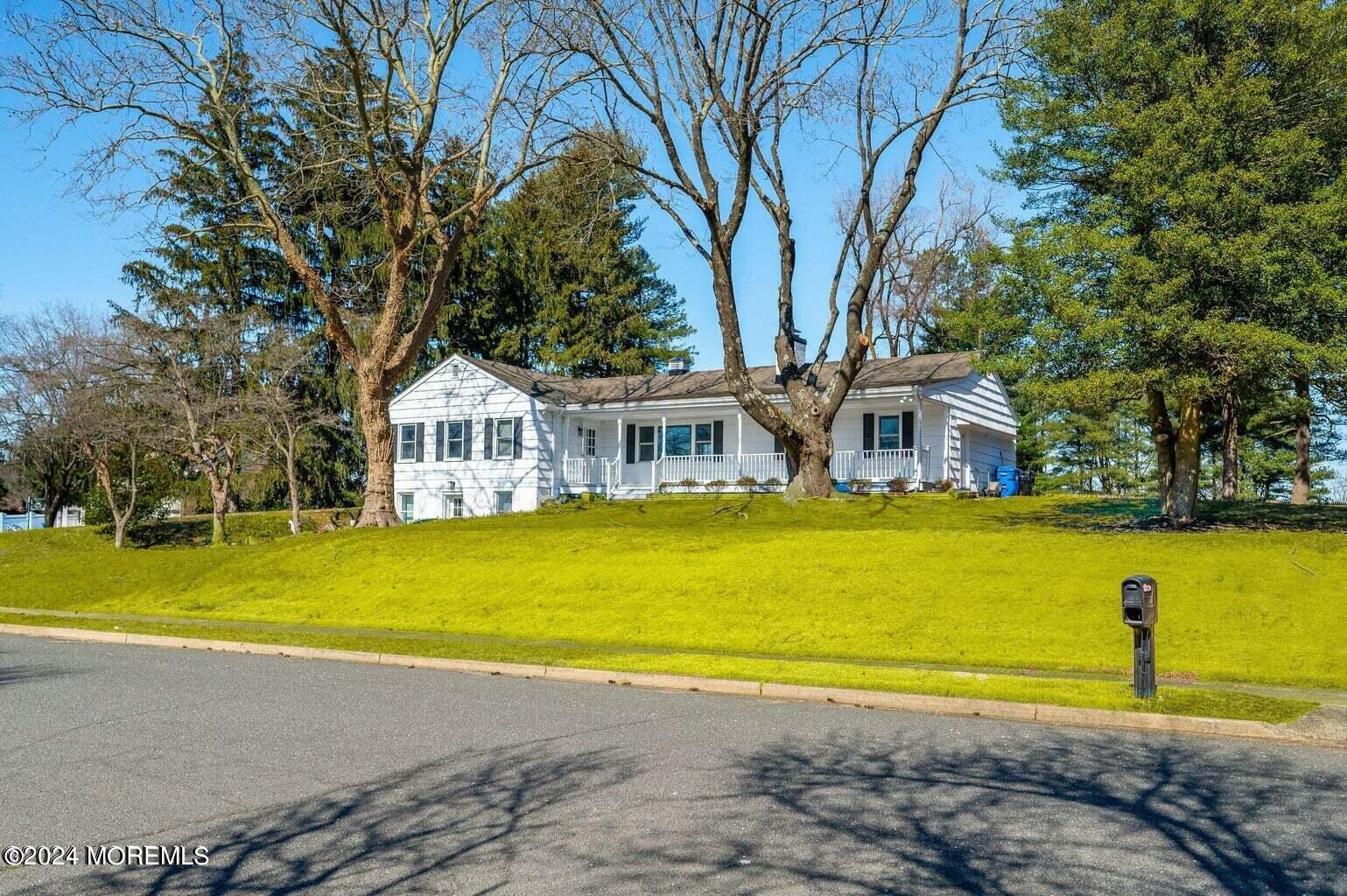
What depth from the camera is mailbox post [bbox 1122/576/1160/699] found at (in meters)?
9.61

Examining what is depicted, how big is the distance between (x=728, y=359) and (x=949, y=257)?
25.9 m

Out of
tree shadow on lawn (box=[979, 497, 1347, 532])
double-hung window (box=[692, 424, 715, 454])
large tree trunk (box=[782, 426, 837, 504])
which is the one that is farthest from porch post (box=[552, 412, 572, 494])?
tree shadow on lawn (box=[979, 497, 1347, 532])

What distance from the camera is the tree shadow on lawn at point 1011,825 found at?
16.3ft

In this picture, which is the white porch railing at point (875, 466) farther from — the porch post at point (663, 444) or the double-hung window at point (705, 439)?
the porch post at point (663, 444)

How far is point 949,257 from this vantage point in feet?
162

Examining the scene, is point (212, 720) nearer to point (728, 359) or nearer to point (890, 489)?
point (728, 359)

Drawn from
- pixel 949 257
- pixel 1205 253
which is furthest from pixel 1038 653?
pixel 949 257

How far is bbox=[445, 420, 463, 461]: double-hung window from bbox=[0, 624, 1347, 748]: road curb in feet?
78.7

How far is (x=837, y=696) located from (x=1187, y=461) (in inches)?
519

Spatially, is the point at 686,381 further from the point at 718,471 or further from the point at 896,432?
the point at 896,432

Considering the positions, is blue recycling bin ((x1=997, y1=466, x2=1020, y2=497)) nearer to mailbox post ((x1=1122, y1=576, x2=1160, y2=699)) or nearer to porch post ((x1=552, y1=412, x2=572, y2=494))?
porch post ((x1=552, y1=412, x2=572, y2=494))

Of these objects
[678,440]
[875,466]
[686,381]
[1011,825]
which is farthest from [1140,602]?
[686,381]

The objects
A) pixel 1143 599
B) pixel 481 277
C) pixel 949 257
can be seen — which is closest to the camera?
pixel 1143 599

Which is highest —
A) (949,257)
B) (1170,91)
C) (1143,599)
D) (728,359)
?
(949,257)
